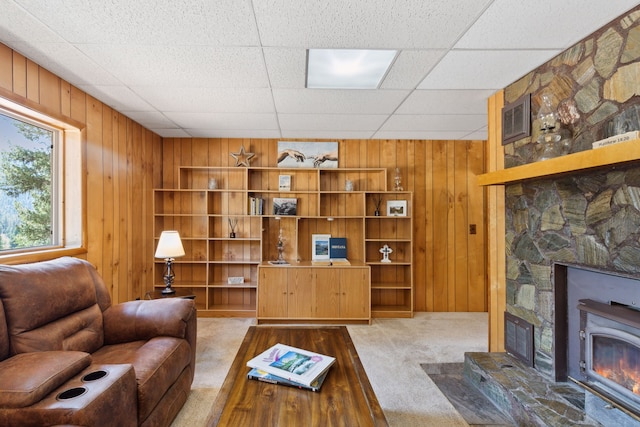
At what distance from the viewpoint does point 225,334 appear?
3373 millimetres

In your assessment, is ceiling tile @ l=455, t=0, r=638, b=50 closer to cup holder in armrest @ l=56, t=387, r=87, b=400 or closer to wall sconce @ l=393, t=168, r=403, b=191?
wall sconce @ l=393, t=168, r=403, b=191

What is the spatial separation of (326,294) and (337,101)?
221 centimetres

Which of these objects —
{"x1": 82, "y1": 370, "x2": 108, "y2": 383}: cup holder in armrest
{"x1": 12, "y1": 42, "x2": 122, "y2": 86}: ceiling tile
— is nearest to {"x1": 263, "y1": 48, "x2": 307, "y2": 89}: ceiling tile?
{"x1": 12, "y1": 42, "x2": 122, "y2": 86}: ceiling tile

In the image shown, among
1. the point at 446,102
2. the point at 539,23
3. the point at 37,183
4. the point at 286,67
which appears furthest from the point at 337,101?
the point at 37,183

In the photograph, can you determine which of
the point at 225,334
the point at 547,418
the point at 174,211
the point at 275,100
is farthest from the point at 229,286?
the point at 547,418

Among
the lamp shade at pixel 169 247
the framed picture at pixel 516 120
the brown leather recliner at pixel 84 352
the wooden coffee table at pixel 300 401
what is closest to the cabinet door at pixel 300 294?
the lamp shade at pixel 169 247

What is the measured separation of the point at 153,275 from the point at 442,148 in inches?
164

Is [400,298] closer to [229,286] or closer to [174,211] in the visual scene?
[229,286]


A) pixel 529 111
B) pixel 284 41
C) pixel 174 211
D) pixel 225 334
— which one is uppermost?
pixel 284 41

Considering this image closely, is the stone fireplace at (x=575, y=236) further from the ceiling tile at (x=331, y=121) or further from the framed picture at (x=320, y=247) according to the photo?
the framed picture at (x=320, y=247)

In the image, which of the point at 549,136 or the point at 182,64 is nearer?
the point at 549,136

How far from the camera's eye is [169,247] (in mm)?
3125

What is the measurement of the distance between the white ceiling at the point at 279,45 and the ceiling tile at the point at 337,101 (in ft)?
0.03

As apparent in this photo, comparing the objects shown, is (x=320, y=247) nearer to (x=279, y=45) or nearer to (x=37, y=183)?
(x=279, y=45)
